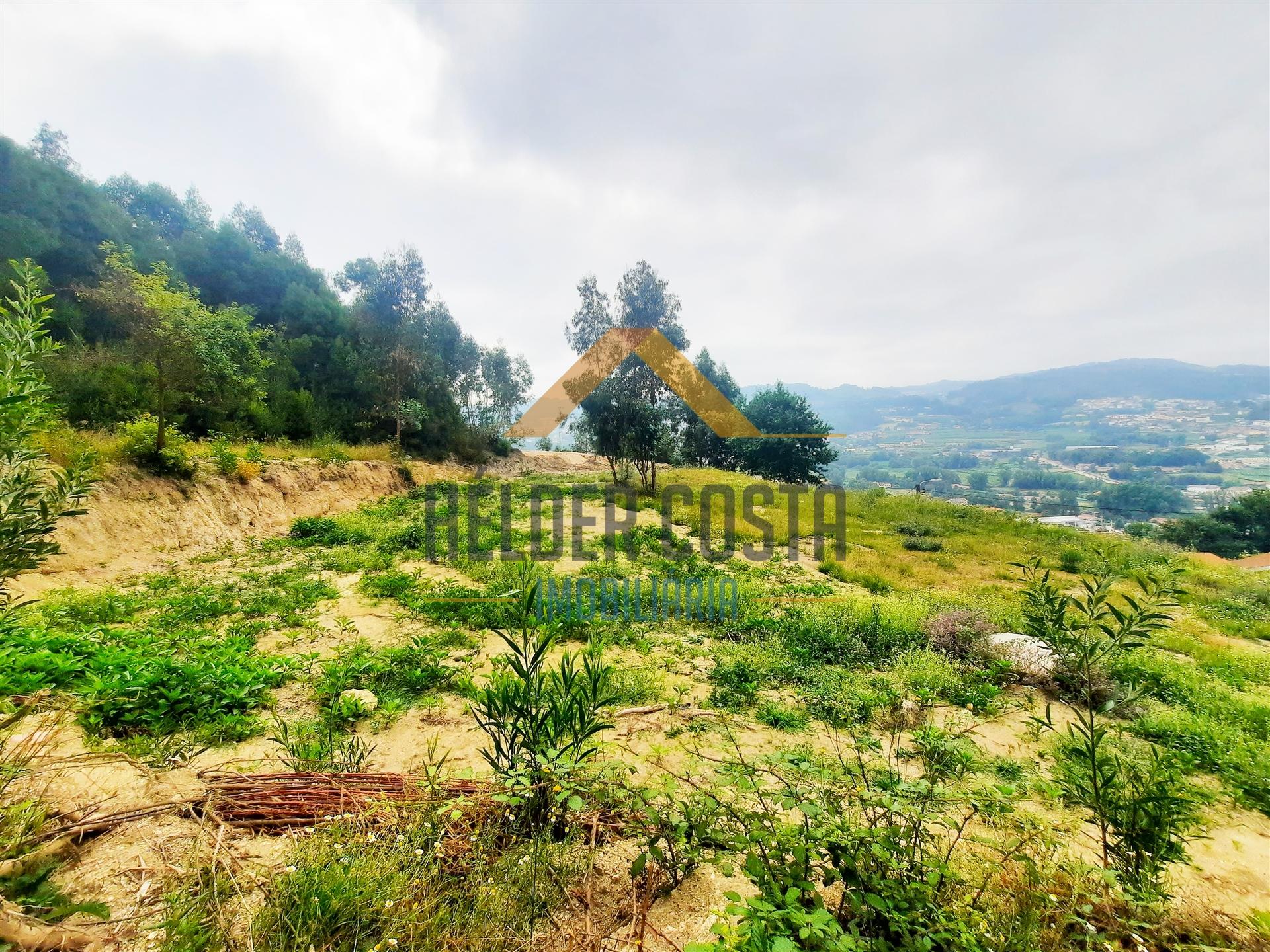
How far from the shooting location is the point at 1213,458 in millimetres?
43031

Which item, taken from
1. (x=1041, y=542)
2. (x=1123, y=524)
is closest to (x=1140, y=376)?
(x=1123, y=524)

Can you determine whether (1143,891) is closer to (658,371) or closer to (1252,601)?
(1252,601)

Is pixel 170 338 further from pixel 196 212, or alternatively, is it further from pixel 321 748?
pixel 196 212

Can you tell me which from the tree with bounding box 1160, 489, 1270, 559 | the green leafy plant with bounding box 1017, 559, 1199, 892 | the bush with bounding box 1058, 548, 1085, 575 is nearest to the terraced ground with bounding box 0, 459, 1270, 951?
the green leafy plant with bounding box 1017, 559, 1199, 892

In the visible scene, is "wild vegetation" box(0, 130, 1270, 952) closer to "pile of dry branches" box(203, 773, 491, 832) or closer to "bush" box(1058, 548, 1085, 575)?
"pile of dry branches" box(203, 773, 491, 832)

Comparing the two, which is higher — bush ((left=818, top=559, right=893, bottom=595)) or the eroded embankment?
the eroded embankment

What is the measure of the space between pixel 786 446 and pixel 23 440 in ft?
88.0

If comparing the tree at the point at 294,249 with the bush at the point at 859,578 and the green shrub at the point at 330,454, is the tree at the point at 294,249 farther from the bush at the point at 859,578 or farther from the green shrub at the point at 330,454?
the bush at the point at 859,578

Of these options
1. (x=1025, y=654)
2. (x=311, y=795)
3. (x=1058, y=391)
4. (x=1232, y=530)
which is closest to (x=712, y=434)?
(x=1232, y=530)

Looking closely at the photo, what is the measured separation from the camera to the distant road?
1486 inches

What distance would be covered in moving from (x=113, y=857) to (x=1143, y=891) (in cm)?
414

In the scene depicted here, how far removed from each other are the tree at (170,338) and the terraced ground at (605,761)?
4.62 metres

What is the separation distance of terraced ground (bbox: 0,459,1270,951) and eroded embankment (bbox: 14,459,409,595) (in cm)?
55

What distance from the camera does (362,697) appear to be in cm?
366
